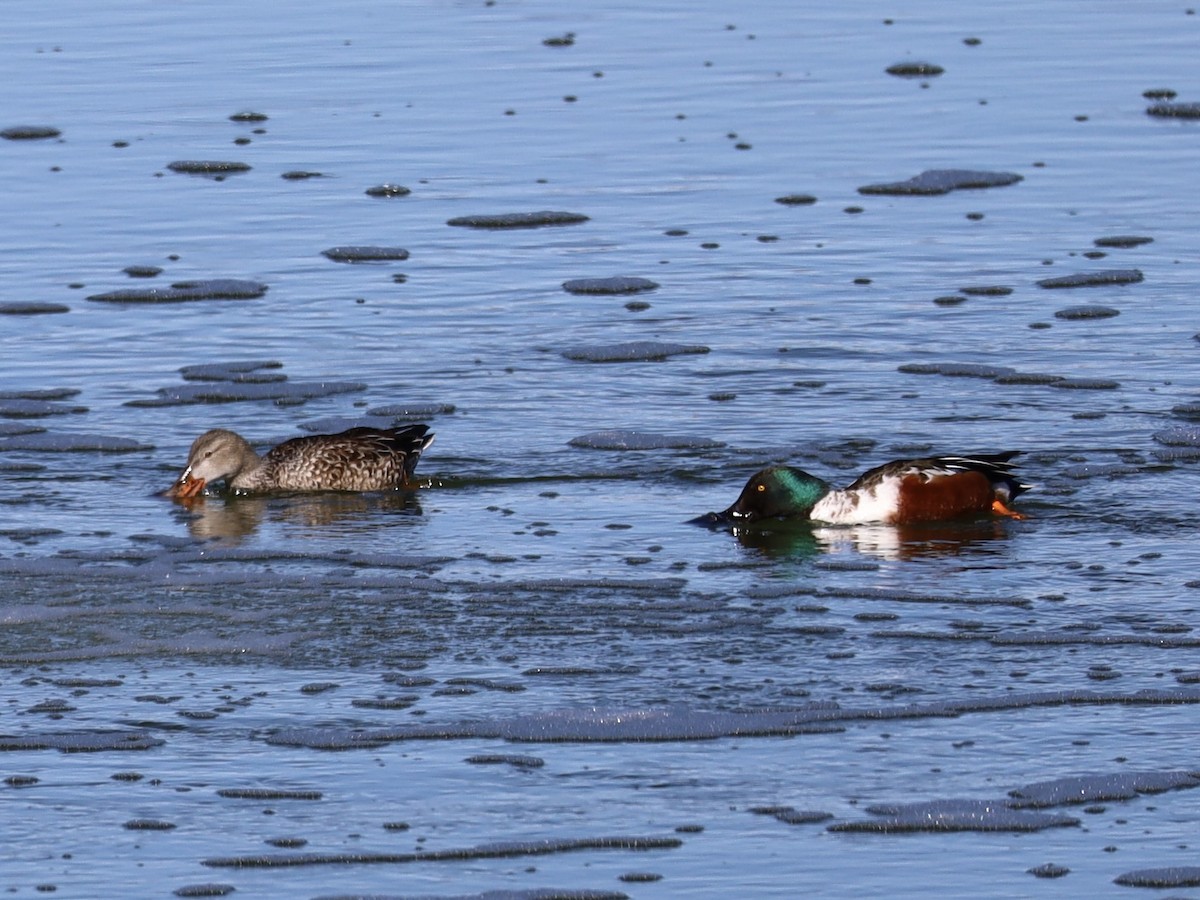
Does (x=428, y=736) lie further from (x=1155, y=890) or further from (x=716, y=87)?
(x=716, y=87)

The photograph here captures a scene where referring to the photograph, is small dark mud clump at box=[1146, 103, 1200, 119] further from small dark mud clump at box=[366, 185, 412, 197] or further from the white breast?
the white breast

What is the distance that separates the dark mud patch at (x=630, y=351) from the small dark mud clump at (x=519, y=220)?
11.2 feet

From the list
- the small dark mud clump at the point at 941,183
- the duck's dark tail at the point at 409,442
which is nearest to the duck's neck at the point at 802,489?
the duck's dark tail at the point at 409,442

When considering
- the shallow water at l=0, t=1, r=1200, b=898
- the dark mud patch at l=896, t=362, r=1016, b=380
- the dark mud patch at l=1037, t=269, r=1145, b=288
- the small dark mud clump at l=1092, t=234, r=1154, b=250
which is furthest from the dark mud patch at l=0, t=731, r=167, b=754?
the small dark mud clump at l=1092, t=234, r=1154, b=250

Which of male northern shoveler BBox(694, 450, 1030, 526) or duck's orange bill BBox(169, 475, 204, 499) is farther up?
duck's orange bill BBox(169, 475, 204, 499)

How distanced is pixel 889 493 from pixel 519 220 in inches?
292

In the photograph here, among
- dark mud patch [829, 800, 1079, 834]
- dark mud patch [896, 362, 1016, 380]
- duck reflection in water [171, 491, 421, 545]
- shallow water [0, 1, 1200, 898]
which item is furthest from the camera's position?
dark mud patch [896, 362, 1016, 380]

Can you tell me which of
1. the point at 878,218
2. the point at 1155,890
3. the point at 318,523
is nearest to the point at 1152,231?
the point at 878,218

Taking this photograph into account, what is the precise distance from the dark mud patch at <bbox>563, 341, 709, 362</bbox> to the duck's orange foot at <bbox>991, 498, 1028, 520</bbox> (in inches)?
145

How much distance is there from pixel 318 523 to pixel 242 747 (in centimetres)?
363

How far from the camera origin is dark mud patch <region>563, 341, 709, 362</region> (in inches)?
598

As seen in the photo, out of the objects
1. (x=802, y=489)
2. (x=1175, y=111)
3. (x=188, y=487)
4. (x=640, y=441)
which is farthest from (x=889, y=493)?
(x=1175, y=111)

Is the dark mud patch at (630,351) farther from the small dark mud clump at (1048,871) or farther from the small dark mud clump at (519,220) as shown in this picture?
the small dark mud clump at (1048,871)

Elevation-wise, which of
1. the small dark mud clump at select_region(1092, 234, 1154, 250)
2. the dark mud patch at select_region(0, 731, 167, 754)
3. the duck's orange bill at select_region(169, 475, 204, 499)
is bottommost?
the dark mud patch at select_region(0, 731, 167, 754)
